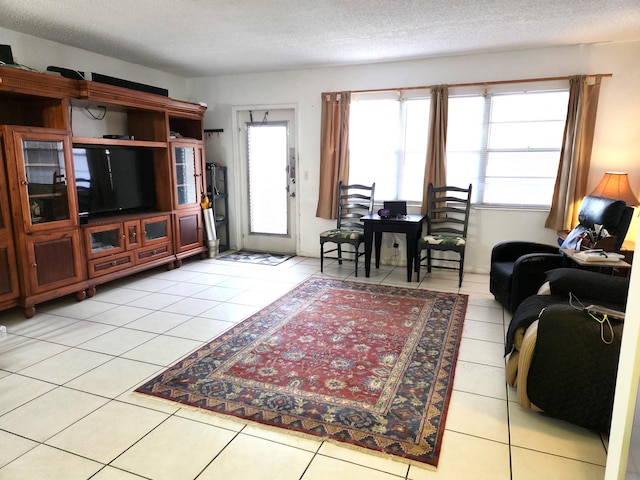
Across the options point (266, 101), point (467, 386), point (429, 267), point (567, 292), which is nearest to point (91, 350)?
point (467, 386)

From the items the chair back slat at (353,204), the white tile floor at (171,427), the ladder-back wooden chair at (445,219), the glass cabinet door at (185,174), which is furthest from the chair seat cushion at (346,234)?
the glass cabinet door at (185,174)

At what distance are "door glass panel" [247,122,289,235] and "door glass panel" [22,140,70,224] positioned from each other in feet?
8.68

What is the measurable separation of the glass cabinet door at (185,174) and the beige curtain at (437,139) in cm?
292

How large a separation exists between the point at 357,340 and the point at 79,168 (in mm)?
3139

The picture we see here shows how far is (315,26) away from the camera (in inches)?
145

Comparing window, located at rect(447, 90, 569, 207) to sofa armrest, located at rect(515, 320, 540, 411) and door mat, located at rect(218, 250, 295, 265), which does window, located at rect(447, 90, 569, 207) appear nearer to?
door mat, located at rect(218, 250, 295, 265)

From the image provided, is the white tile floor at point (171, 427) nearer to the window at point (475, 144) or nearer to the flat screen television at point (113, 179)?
the flat screen television at point (113, 179)

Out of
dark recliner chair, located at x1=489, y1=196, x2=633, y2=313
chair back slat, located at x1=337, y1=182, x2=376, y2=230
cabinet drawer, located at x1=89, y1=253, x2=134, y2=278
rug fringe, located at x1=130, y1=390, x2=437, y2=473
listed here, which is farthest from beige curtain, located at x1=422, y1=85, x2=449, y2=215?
rug fringe, located at x1=130, y1=390, x2=437, y2=473

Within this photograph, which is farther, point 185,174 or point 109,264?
point 185,174

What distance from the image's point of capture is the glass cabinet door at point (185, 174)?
16.8ft

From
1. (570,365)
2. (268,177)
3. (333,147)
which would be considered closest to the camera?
(570,365)

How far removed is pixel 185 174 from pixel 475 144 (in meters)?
3.52

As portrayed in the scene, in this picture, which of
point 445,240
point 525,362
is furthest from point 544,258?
point 525,362

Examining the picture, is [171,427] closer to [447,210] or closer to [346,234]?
[346,234]
